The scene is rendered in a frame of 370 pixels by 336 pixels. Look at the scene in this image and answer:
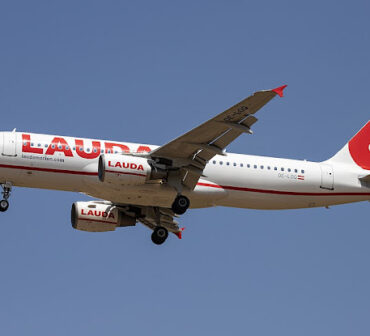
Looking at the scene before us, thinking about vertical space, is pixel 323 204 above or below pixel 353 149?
below

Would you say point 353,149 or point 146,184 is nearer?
point 146,184

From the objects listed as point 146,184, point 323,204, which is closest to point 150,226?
point 146,184

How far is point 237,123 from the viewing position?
3947cm

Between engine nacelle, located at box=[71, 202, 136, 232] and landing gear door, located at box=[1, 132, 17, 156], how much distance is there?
5.89 meters

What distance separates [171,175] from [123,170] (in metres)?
2.64

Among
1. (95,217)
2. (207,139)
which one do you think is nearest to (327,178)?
(207,139)

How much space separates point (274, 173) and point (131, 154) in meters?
7.46

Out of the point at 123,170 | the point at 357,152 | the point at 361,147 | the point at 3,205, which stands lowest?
the point at 3,205

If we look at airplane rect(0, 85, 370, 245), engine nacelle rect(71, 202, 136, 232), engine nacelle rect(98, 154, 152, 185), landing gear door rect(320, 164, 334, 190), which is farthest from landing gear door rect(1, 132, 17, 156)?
landing gear door rect(320, 164, 334, 190)

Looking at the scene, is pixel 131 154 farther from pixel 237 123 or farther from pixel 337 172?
pixel 337 172

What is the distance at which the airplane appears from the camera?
41.0 m

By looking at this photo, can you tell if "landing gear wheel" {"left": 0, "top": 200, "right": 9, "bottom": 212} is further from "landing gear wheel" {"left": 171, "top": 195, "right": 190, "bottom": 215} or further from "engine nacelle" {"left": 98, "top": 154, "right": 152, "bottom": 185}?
"landing gear wheel" {"left": 171, "top": 195, "right": 190, "bottom": 215}

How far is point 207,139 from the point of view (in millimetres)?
40906

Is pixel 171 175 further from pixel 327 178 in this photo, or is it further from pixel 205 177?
pixel 327 178
